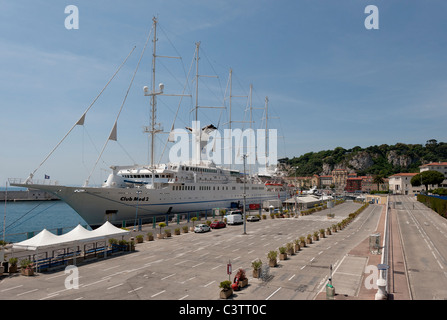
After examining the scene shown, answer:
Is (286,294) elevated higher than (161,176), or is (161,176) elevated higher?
(161,176)

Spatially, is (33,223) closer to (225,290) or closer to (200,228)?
(200,228)

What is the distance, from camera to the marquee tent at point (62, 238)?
755 inches

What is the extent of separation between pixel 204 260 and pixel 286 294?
8748 millimetres

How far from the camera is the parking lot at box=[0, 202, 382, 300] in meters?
14.9

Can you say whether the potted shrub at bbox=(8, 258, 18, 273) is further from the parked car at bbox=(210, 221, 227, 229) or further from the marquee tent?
the parked car at bbox=(210, 221, 227, 229)

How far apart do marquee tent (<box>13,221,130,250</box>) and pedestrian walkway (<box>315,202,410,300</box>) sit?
16.6 m

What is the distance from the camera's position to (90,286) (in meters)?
16.0

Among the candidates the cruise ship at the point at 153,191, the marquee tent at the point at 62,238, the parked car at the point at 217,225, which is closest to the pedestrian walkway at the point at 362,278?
the cruise ship at the point at 153,191

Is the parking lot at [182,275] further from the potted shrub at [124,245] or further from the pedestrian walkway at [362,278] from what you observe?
the potted shrub at [124,245]

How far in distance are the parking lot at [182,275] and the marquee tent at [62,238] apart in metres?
1.77
